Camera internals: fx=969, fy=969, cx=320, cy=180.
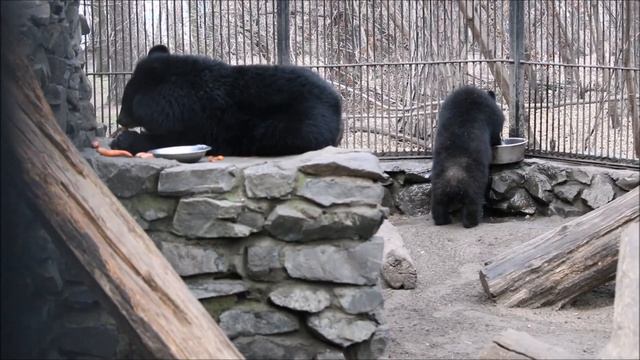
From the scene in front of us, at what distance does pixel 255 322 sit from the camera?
18.2 feet

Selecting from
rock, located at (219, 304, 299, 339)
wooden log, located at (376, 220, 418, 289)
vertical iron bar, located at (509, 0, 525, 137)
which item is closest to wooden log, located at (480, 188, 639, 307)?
wooden log, located at (376, 220, 418, 289)

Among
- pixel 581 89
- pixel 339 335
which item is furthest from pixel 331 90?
pixel 581 89

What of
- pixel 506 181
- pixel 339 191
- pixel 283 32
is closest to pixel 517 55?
pixel 506 181

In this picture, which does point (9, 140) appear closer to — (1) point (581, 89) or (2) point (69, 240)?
(2) point (69, 240)

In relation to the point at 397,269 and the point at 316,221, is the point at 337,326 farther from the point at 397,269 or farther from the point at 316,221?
the point at 397,269

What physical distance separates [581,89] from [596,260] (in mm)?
3548

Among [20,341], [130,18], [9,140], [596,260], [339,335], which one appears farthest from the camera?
[130,18]

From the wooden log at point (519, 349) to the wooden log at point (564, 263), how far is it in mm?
1932

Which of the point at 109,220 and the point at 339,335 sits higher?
the point at 109,220

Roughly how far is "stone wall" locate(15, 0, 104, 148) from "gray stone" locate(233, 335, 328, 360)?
157 centimetres

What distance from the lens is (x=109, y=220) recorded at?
15.0 ft

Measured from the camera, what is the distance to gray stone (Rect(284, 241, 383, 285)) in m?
5.46

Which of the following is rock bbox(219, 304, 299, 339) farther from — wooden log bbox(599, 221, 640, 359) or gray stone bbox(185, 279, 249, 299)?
wooden log bbox(599, 221, 640, 359)

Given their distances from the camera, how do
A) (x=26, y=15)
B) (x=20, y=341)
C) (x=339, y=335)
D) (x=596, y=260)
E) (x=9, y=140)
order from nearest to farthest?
(x=9, y=140), (x=20, y=341), (x=26, y=15), (x=339, y=335), (x=596, y=260)
